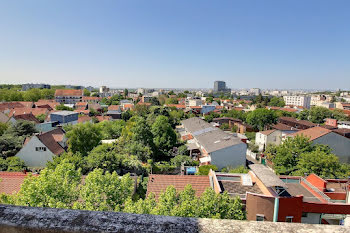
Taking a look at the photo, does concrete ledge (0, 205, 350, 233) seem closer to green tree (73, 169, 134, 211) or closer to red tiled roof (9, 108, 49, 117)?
green tree (73, 169, 134, 211)

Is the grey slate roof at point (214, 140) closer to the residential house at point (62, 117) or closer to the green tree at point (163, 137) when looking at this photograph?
the green tree at point (163, 137)

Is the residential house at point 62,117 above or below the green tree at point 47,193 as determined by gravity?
below

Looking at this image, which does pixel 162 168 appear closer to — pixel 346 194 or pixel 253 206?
pixel 253 206

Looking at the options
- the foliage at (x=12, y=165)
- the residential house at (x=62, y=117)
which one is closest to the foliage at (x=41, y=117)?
the residential house at (x=62, y=117)

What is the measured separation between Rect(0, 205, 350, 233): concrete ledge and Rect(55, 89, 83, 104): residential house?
271 feet

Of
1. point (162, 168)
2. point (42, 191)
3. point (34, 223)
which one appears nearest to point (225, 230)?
point (34, 223)

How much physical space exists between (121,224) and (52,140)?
24.1 meters

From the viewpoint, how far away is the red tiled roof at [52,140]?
2052cm

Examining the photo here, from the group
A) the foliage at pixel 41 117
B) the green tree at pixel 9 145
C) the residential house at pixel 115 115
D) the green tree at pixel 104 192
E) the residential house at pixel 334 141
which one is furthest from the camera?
the residential house at pixel 115 115

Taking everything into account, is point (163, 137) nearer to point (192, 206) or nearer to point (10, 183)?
point (10, 183)

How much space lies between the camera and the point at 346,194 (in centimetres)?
1227

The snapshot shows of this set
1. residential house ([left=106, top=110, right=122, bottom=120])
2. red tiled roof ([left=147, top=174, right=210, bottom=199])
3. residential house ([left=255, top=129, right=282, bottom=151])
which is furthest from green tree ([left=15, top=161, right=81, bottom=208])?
residential house ([left=106, top=110, right=122, bottom=120])

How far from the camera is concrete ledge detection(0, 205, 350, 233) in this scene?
1380 mm

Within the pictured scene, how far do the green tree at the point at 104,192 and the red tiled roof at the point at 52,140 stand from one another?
593 inches
